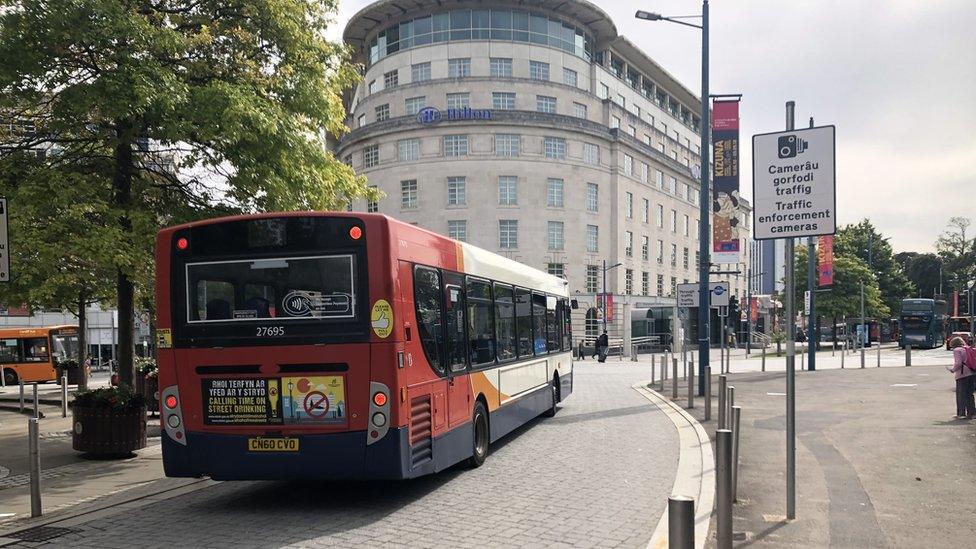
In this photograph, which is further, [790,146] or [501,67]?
[501,67]

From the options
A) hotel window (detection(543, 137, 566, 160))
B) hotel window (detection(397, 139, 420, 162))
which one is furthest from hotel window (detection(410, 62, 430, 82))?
hotel window (detection(543, 137, 566, 160))

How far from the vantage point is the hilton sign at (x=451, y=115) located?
54312 mm

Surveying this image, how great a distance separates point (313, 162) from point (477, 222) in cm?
4339

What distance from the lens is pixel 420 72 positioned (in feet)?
183

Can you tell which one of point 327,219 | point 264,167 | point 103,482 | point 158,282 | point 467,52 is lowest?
point 103,482

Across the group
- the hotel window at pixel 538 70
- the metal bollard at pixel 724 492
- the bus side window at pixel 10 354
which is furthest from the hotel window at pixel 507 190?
the metal bollard at pixel 724 492

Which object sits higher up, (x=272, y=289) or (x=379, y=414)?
(x=272, y=289)

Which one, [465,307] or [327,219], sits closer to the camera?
[327,219]

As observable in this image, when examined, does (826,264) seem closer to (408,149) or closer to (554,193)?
(554,193)

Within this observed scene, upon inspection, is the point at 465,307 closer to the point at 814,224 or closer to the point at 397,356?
the point at 397,356

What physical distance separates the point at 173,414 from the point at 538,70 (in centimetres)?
5180

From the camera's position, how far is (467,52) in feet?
179

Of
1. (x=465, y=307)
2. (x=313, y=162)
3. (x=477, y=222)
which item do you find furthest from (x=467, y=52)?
(x=465, y=307)

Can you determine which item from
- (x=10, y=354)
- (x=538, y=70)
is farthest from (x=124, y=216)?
(x=538, y=70)
